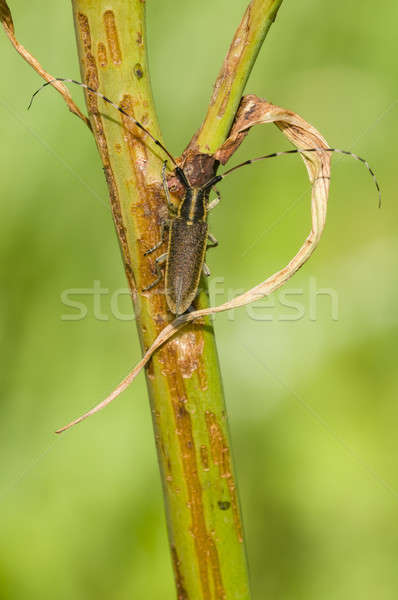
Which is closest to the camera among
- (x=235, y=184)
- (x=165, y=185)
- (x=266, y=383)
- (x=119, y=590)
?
(x=165, y=185)

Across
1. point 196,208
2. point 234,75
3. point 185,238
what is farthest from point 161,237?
point 196,208

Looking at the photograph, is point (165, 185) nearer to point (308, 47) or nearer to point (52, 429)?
point (52, 429)

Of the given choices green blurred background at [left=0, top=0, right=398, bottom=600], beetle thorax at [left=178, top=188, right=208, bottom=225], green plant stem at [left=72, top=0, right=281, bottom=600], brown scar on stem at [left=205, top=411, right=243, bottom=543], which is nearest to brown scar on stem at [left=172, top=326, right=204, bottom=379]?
green plant stem at [left=72, top=0, right=281, bottom=600]

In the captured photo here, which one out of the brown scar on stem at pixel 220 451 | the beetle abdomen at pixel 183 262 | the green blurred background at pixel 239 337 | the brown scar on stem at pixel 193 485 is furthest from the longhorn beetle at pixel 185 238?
the green blurred background at pixel 239 337

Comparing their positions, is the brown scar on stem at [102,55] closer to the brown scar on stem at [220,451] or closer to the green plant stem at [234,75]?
the green plant stem at [234,75]

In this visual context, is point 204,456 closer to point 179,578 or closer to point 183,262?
point 179,578

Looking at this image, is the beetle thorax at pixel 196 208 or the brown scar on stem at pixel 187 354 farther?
the beetle thorax at pixel 196 208

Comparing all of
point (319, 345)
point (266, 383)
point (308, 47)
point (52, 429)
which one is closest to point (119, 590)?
point (52, 429)

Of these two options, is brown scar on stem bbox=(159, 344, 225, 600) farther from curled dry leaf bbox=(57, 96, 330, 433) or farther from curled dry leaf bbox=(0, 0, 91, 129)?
curled dry leaf bbox=(0, 0, 91, 129)
